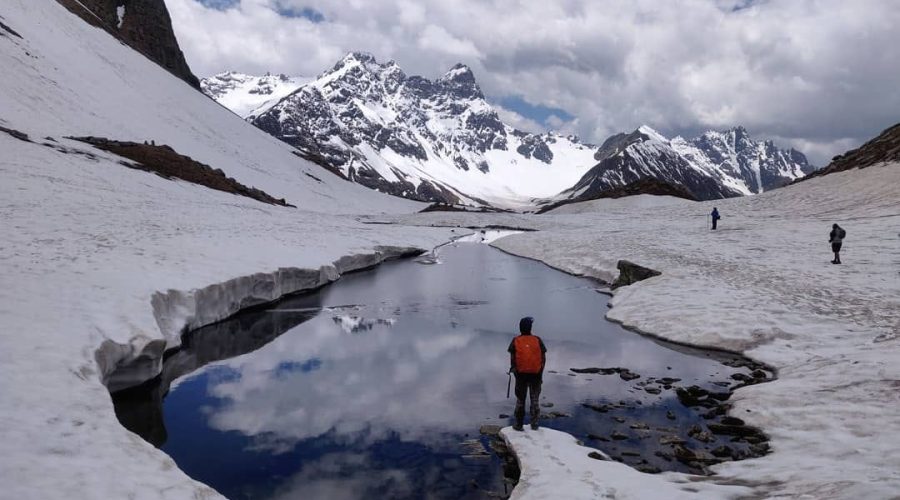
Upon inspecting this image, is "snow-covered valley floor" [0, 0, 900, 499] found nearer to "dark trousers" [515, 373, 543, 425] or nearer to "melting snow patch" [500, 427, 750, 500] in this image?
"melting snow patch" [500, 427, 750, 500]

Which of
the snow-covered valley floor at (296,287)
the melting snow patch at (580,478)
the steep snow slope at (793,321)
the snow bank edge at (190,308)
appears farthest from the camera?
the snow bank edge at (190,308)

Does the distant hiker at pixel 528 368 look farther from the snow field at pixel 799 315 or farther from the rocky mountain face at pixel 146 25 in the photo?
the rocky mountain face at pixel 146 25

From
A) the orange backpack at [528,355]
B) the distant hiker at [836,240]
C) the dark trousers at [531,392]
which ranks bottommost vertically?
the dark trousers at [531,392]

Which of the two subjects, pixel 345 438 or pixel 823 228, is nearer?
pixel 345 438

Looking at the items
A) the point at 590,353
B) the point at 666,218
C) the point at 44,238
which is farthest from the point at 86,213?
the point at 666,218

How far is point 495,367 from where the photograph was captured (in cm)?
1748

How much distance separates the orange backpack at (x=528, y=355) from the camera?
1219 cm

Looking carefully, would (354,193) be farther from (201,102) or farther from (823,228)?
(823,228)

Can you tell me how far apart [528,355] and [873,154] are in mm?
64191

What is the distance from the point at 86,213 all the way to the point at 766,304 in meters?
30.9

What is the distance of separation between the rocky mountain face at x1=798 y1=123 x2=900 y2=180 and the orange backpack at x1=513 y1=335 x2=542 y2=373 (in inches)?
2223

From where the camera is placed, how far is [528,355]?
40.1 ft

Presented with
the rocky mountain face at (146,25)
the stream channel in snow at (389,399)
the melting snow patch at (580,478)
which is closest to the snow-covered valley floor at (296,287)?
the melting snow patch at (580,478)

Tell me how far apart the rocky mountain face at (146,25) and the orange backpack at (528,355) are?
12886 cm
